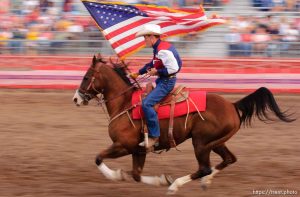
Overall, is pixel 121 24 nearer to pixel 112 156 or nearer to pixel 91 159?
pixel 91 159

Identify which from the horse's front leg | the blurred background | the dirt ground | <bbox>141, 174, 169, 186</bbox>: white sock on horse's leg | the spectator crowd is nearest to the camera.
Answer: the horse's front leg

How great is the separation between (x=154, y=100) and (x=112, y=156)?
2.65 ft

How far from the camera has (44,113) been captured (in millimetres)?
12250

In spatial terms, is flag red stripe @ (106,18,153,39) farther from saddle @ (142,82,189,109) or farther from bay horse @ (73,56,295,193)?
saddle @ (142,82,189,109)

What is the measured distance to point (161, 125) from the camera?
7.34 meters

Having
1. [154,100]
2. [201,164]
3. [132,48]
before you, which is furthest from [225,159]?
[132,48]

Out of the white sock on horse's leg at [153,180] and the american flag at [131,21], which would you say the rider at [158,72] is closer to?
the white sock on horse's leg at [153,180]

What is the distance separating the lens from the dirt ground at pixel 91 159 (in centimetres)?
746

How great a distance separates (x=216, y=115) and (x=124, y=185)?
56.2 inches

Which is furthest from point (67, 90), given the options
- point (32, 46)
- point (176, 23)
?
point (176, 23)

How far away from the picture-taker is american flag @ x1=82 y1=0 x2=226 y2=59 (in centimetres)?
970

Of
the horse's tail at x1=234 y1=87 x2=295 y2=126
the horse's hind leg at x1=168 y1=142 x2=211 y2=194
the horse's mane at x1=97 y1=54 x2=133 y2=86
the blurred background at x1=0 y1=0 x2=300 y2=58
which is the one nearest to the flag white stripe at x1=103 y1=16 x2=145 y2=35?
the horse's mane at x1=97 y1=54 x2=133 y2=86

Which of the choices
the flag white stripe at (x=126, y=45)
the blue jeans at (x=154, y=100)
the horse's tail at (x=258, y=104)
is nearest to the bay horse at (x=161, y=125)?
the horse's tail at (x=258, y=104)

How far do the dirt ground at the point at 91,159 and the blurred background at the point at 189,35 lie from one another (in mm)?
2650
